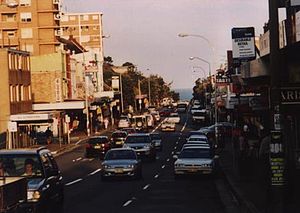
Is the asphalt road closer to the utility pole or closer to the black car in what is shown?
the black car

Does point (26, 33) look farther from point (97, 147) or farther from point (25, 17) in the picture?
point (97, 147)

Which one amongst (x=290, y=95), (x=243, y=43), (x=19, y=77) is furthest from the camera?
(x=19, y=77)

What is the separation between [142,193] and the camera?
1135 inches

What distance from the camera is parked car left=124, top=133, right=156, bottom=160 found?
49438mm

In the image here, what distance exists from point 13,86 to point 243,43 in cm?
4962

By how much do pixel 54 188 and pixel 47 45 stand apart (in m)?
104

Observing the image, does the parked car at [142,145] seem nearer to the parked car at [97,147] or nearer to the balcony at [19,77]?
the parked car at [97,147]

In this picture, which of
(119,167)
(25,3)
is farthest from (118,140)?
(25,3)

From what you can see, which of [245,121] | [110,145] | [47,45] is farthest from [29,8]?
[245,121]

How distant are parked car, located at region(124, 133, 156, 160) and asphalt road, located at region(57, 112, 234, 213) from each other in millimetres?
3747

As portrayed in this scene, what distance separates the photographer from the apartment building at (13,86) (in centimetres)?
7581

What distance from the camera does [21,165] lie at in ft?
59.6

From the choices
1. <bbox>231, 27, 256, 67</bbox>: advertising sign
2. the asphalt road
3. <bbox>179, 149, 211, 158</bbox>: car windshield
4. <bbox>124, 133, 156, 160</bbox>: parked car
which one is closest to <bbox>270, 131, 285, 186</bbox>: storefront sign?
the asphalt road

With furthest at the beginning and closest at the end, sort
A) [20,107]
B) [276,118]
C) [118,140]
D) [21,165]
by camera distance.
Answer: [20,107] → [118,140] → [21,165] → [276,118]
